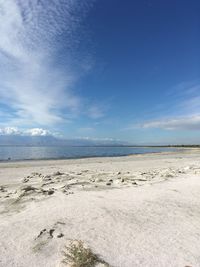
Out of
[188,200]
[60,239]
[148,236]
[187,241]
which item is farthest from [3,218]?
[188,200]

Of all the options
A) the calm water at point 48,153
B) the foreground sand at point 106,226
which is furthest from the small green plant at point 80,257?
the calm water at point 48,153

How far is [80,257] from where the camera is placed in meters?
3.13

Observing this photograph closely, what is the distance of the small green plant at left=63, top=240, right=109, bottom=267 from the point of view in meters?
3.09

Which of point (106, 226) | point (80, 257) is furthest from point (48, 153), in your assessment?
point (80, 257)

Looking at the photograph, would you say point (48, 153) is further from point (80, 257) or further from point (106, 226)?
point (80, 257)

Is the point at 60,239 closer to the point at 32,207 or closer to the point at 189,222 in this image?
the point at 32,207

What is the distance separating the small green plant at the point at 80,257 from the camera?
10.1ft

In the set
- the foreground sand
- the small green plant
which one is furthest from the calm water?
the small green plant

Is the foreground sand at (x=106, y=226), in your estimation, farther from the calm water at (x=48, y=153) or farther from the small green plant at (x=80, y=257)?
the calm water at (x=48, y=153)

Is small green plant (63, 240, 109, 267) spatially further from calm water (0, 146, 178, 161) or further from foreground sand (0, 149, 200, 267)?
calm water (0, 146, 178, 161)

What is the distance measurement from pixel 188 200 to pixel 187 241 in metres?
2.52

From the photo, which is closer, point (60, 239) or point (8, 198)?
point (60, 239)

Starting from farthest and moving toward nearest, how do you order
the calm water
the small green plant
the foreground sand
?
the calm water, the foreground sand, the small green plant

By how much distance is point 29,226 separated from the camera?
14.2 feet
